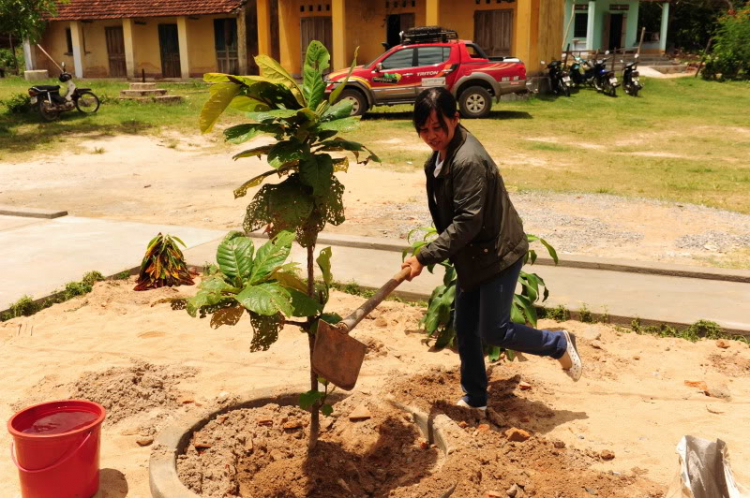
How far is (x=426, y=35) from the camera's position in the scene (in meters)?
20.5

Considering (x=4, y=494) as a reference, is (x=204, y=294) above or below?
above

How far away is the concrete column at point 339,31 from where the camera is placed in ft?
79.0

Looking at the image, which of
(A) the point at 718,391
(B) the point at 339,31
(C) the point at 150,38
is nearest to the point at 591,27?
(B) the point at 339,31

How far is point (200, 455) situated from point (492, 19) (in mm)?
22753

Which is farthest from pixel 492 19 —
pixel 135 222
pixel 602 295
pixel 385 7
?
pixel 602 295

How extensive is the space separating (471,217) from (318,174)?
87cm

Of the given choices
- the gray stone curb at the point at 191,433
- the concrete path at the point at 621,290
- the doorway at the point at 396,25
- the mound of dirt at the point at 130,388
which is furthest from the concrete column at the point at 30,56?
the gray stone curb at the point at 191,433

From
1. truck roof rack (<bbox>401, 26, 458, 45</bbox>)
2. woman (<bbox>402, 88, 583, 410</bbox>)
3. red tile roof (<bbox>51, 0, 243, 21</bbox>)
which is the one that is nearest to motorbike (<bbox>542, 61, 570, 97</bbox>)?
truck roof rack (<bbox>401, 26, 458, 45</bbox>)

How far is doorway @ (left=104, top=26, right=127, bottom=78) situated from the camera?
31469 millimetres

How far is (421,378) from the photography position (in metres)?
4.68

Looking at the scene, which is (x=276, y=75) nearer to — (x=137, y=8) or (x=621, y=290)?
(x=621, y=290)

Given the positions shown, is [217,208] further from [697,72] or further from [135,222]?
[697,72]

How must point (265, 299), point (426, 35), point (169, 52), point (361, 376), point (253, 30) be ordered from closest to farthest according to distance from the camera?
point (265, 299), point (361, 376), point (426, 35), point (253, 30), point (169, 52)

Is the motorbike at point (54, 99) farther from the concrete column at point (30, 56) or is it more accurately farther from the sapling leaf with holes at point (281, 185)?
the sapling leaf with holes at point (281, 185)
